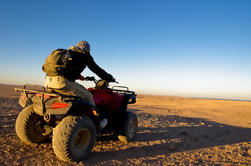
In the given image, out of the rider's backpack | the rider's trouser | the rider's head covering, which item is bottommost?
the rider's trouser

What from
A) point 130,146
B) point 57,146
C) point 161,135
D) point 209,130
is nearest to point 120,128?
point 130,146

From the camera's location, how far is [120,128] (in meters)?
5.09

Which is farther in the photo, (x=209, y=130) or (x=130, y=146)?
(x=209, y=130)

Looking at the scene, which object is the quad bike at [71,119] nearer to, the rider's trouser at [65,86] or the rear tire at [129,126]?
the rear tire at [129,126]

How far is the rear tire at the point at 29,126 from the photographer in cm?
399

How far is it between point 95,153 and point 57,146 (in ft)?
3.37

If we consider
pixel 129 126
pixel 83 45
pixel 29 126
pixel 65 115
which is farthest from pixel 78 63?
pixel 129 126

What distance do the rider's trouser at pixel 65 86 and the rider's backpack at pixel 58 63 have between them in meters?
0.12

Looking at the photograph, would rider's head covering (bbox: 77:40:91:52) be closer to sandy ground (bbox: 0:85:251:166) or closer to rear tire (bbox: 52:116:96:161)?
rear tire (bbox: 52:116:96:161)

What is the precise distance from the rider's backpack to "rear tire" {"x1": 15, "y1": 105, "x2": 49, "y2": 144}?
122 cm

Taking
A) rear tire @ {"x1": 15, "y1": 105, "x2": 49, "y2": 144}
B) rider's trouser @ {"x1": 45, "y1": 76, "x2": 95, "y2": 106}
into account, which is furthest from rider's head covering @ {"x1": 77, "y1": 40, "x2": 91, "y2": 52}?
rear tire @ {"x1": 15, "y1": 105, "x2": 49, "y2": 144}

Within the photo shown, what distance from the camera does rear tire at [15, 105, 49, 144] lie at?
13.1 feet

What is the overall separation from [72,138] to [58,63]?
1342mm

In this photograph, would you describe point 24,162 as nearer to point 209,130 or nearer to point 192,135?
point 192,135
